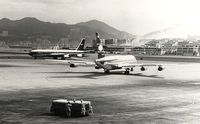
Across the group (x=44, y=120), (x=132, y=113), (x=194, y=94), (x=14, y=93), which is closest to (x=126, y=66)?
(x=194, y=94)

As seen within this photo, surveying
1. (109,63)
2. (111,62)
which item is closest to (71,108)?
(109,63)

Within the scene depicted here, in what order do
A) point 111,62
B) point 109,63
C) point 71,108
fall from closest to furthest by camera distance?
point 71,108, point 109,63, point 111,62

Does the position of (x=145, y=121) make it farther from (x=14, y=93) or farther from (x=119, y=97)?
(x=14, y=93)

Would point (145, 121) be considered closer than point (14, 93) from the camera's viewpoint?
Yes

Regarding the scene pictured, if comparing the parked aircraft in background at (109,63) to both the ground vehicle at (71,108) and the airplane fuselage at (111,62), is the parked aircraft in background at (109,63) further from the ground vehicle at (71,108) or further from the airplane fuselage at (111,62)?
the ground vehicle at (71,108)

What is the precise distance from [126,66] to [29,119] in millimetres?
44225

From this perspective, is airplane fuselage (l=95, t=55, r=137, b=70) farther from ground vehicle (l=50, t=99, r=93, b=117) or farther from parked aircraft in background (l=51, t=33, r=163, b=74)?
ground vehicle (l=50, t=99, r=93, b=117)

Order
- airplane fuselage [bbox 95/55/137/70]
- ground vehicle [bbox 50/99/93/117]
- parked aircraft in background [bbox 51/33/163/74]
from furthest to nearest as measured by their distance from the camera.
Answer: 1. parked aircraft in background [bbox 51/33/163/74]
2. airplane fuselage [bbox 95/55/137/70]
3. ground vehicle [bbox 50/99/93/117]

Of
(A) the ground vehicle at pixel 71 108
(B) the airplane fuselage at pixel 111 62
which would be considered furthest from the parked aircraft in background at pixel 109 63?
(A) the ground vehicle at pixel 71 108

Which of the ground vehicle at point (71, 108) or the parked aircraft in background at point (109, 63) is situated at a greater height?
the parked aircraft in background at point (109, 63)

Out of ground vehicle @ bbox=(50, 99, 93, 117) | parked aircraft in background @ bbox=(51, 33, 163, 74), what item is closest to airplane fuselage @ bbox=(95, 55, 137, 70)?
parked aircraft in background @ bbox=(51, 33, 163, 74)

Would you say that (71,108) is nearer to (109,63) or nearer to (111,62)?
(109,63)

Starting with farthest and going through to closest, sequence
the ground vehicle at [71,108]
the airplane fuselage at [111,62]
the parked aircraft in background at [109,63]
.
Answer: the parked aircraft in background at [109,63]
the airplane fuselage at [111,62]
the ground vehicle at [71,108]

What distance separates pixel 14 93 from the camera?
39062 mm
